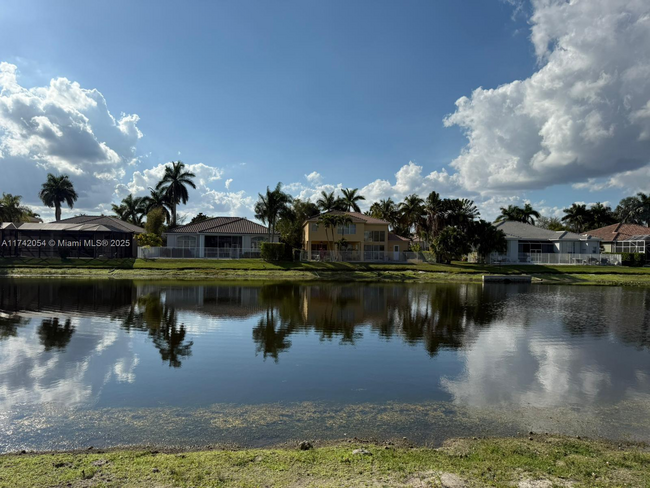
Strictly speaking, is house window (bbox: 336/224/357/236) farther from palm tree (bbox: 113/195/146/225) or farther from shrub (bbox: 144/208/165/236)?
palm tree (bbox: 113/195/146/225)

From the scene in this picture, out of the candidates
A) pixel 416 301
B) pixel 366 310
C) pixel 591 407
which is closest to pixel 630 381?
pixel 591 407

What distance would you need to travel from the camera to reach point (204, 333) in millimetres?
16469

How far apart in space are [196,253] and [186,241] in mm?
4489

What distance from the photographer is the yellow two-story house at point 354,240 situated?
180 feet

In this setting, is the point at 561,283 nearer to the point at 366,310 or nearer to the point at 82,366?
the point at 366,310

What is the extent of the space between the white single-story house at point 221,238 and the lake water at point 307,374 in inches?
1248

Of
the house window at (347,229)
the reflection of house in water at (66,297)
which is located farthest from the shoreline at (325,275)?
the house window at (347,229)

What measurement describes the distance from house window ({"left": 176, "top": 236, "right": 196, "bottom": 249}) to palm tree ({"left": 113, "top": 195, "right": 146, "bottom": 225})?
29.5 meters

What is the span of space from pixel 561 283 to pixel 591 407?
37.5 m

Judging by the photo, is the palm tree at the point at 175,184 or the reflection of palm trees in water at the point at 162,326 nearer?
the reflection of palm trees in water at the point at 162,326

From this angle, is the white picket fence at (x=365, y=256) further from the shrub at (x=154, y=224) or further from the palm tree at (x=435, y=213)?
the shrub at (x=154, y=224)

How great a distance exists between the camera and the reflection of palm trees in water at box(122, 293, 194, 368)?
1319cm

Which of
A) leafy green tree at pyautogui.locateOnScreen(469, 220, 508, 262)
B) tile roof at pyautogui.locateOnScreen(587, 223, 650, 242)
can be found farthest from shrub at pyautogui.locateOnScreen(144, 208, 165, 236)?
tile roof at pyautogui.locateOnScreen(587, 223, 650, 242)

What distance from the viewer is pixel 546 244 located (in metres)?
60.2
